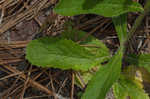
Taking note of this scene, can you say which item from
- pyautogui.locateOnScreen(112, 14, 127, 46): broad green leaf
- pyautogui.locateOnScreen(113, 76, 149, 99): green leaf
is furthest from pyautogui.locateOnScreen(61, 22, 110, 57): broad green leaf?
pyautogui.locateOnScreen(113, 76, 149, 99): green leaf

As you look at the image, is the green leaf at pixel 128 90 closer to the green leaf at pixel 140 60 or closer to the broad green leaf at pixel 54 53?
the green leaf at pixel 140 60

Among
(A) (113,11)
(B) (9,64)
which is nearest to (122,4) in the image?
(A) (113,11)

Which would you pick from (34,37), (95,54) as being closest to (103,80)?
(95,54)

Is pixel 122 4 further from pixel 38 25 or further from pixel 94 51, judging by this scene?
pixel 38 25

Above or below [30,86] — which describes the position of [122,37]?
above

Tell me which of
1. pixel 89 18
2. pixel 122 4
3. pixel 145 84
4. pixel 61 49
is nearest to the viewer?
pixel 122 4

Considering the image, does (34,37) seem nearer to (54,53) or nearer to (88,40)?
(54,53)

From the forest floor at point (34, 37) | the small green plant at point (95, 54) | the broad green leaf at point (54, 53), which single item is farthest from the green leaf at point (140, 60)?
the broad green leaf at point (54, 53)
